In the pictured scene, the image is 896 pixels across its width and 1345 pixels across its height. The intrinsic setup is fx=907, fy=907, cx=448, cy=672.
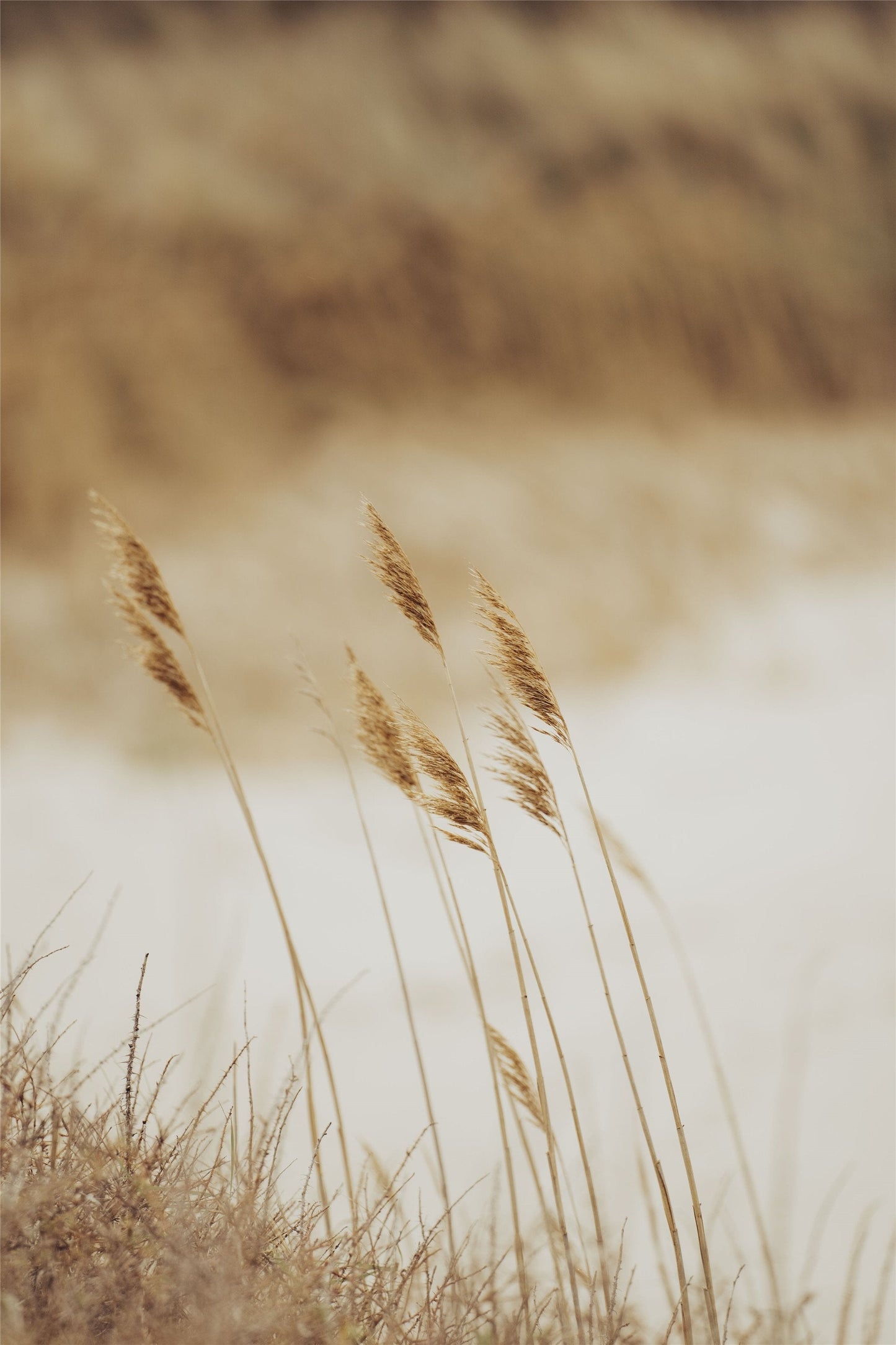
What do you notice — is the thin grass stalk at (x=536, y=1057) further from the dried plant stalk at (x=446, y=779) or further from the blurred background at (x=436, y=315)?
the blurred background at (x=436, y=315)

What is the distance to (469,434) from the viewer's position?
14.1ft

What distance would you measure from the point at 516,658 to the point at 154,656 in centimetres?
44

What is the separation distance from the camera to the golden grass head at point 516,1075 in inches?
38.1

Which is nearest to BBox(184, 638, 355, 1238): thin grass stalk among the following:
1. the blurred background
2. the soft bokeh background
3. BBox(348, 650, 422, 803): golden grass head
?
BBox(348, 650, 422, 803): golden grass head

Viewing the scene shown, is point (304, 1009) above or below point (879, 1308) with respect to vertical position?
above

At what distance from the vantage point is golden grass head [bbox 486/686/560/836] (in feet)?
2.90

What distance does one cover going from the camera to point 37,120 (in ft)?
12.5

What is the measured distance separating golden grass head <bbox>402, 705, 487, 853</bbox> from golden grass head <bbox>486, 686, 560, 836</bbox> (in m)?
0.04

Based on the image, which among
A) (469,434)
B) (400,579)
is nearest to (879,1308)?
(400,579)

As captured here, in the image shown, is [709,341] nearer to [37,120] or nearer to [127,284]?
[127,284]

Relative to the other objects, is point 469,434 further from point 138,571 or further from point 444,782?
point 444,782

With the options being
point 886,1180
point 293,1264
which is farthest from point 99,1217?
point 886,1180

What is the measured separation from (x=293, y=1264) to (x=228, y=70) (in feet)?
14.6

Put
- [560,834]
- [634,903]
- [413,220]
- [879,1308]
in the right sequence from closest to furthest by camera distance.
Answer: [560,834] < [879,1308] < [634,903] < [413,220]
